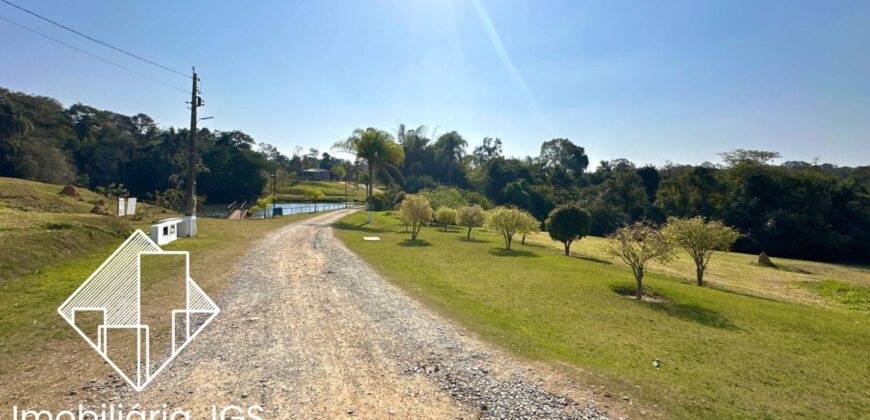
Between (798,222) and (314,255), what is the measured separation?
53244mm

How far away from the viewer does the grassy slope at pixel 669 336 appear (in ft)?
22.7

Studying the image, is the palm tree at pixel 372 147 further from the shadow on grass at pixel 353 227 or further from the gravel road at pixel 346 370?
the gravel road at pixel 346 370

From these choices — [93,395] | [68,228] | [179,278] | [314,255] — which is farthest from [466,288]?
[68,228]

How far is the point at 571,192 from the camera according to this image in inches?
3002

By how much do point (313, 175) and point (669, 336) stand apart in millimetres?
122356

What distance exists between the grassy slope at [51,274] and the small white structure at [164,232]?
0.45m

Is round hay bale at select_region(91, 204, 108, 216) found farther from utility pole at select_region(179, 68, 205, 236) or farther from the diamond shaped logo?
the diamond shaped logo

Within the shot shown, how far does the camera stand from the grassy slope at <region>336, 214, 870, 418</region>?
273 inches

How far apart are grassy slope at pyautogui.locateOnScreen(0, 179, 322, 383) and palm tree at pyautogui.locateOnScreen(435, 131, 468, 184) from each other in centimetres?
7356

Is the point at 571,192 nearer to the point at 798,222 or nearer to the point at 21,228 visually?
the point at 798,222

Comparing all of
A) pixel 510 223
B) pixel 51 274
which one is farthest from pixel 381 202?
pixel 51 274

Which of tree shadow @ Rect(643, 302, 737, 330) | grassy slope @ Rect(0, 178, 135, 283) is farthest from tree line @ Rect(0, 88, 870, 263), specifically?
tree shadow @ Rect(643, 302, 737, 330)

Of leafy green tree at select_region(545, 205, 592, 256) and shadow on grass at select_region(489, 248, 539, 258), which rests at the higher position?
leafy green tree at select_region(545, 205, 592, 256)

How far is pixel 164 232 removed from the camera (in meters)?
18.3
